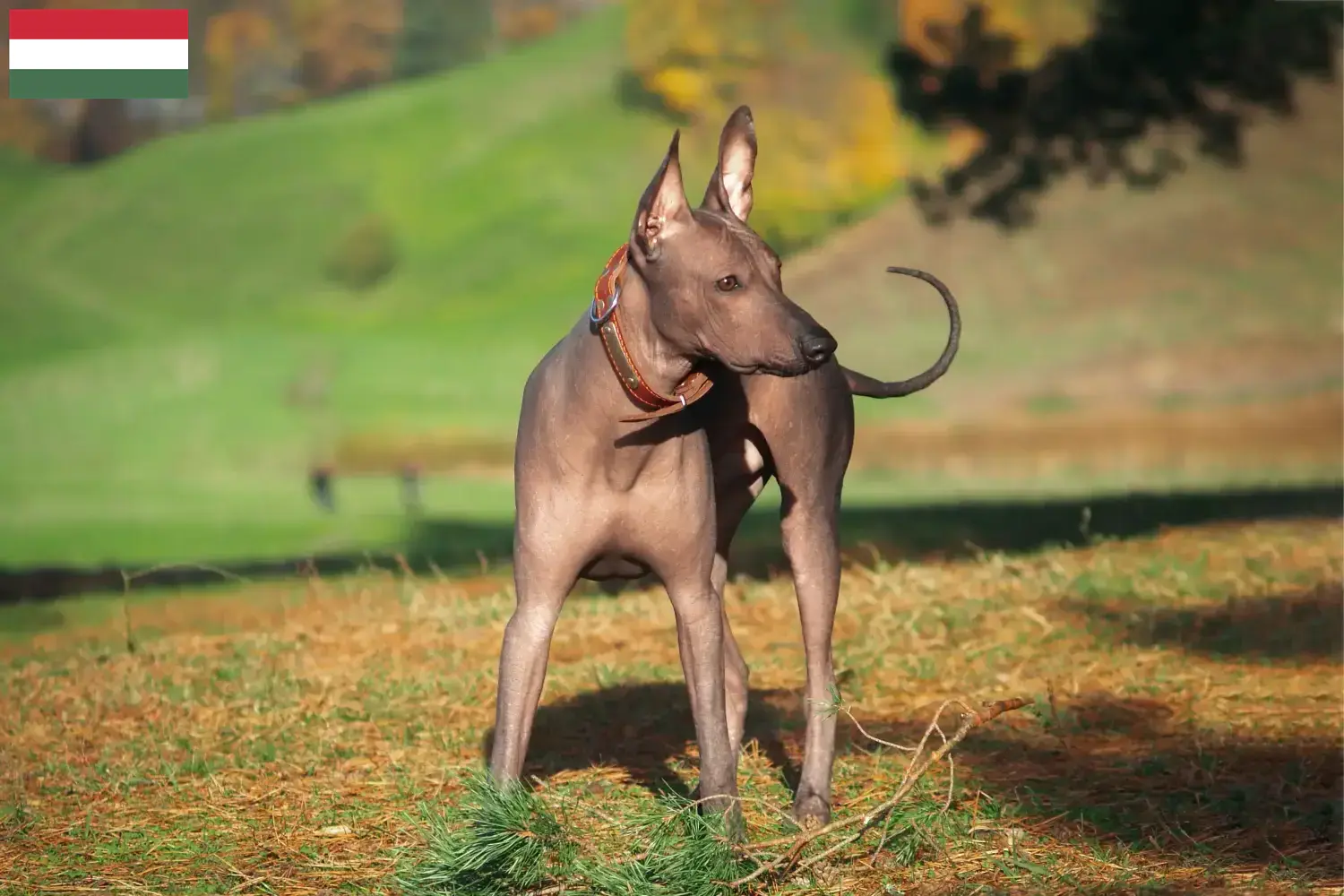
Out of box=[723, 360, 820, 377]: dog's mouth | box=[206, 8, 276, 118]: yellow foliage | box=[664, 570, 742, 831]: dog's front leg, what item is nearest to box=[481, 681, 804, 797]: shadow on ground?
box=[664, 570, 742, 831]: dog's front leg

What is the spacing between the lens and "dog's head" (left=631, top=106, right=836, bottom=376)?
4.49 metres

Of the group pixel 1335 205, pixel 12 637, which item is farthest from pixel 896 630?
pixel 1335 205

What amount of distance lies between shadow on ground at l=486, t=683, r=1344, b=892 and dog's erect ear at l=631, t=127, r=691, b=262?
1831mm

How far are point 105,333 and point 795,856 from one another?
16.2 m

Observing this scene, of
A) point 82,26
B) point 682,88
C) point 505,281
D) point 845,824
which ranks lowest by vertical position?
point 845,824

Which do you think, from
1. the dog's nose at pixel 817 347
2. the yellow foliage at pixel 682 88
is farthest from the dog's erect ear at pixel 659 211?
the yellow foliage at pixel 682 88

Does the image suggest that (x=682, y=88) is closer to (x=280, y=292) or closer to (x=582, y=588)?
(x=280, y=292)

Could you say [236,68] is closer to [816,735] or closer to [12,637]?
[12,637]

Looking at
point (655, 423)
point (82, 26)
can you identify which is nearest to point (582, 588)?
point (82, 26)

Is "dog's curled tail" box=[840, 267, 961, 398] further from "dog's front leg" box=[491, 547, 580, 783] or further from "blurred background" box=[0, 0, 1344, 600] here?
"blurred background" box=[0, 0, 1344, 600]

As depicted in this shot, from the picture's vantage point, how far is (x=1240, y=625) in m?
8.75

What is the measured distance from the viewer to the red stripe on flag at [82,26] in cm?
1122

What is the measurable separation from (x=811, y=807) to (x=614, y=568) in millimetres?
1182

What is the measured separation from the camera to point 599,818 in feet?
18.3
